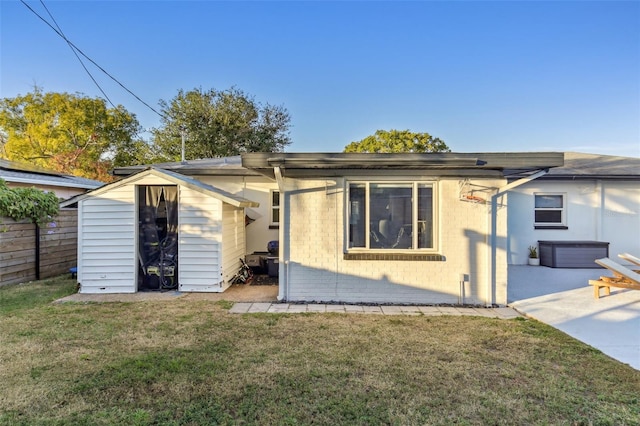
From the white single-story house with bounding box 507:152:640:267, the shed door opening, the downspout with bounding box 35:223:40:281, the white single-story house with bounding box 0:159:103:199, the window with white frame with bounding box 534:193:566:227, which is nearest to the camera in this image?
the shed door opening

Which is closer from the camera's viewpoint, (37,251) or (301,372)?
(301,372)

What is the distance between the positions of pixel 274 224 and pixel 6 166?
28.0 ft

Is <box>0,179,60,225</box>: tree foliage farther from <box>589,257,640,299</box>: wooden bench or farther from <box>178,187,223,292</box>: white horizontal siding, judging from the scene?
<box>589,257,640,299</box>: wooden bench

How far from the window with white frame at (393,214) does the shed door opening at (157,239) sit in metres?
3.92

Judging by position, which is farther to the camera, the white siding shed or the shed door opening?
the shed door opening

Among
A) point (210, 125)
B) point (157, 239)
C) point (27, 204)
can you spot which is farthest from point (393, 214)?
point (210, 125)

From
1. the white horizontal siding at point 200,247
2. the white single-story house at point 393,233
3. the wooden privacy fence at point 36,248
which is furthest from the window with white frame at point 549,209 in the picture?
the wooden privacy fence at point 36,248

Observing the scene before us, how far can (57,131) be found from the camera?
2359 centimetres

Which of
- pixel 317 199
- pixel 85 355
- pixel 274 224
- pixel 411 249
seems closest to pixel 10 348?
pixel 85 355

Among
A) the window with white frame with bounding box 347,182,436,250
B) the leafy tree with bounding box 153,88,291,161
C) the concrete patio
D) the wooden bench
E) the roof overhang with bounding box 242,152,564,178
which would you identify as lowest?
the concrete patio

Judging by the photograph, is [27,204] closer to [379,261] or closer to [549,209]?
[379,261]

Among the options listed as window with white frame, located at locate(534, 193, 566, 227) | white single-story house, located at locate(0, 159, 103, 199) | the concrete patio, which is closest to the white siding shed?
white single-story house, located at locate(0, 159, 103, 199)

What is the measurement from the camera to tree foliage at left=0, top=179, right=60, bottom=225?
287 inches

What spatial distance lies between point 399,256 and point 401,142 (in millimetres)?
25334
